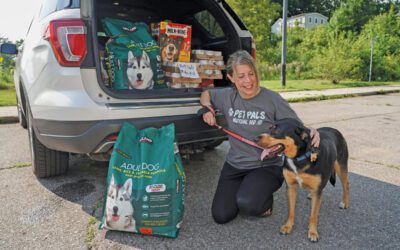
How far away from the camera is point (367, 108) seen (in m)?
8.84

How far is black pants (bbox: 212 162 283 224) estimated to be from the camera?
8.52 feet

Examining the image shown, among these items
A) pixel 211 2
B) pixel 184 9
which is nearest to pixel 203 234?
pixel 211 2

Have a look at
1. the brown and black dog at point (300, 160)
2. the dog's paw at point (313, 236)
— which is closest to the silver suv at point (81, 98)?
the brown and black dog at point (300, 160)

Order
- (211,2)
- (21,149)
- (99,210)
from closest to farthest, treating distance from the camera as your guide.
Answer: (99,210) → (211,2) → (21,149)

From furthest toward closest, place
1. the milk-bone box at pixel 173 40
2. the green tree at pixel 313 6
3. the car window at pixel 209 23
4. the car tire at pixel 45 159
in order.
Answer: the green tree at pixel 313 6
the car window at pixel 209 23
the milk-bone box at pixel 173 40
the car tire at pixel 45 159

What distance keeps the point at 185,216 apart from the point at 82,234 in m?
0.77

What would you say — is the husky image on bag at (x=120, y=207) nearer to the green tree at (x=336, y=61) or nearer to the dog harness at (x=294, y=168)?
the dog harness at (x=294, y=168)

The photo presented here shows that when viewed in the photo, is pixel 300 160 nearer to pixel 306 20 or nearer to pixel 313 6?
pixel 306 20

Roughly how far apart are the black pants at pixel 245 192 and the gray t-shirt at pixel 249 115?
3.3 inches

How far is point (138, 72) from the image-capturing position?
304 centimetres

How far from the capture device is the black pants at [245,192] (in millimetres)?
2598

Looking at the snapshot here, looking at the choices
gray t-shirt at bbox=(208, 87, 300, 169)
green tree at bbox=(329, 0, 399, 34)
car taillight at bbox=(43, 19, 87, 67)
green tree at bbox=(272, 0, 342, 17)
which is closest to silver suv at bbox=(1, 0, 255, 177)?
car taillight at bbox=(43, 19, 87, 67)

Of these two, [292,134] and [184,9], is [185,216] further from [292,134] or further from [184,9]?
[184,9]

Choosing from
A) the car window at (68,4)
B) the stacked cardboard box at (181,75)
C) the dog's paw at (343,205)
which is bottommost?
the dog's paw at (343,205)
